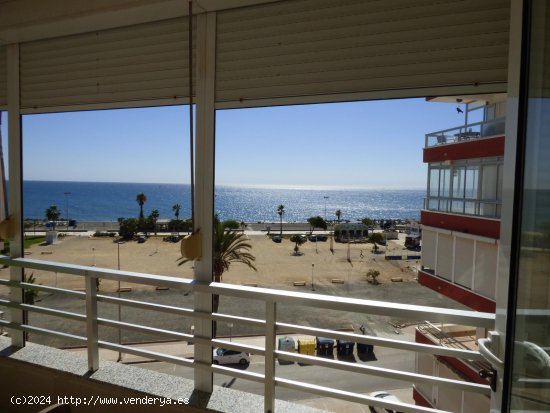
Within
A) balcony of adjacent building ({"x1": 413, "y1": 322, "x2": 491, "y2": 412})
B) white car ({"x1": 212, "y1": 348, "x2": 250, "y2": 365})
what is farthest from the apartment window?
white car ({"x1": 212, "y1": 348, "x2": 250, "y2": 365})

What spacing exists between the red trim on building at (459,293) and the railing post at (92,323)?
4.85 m

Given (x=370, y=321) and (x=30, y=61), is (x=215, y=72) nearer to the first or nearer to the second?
(x=30, y=61)

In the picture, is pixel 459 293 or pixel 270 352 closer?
pixel 270 352

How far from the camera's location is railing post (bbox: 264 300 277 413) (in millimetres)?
1657

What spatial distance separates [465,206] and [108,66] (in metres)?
5.02

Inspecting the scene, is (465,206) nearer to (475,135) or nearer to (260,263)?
(475,135)

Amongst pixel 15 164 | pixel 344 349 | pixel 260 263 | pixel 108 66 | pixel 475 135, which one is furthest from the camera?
pixel 260 263

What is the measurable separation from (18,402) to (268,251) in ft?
111

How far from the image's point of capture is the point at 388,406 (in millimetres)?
1419

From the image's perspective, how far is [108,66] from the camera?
2.35 m

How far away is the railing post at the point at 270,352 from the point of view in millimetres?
1657

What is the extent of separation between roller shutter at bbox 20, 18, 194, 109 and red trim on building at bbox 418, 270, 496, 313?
4936 mm

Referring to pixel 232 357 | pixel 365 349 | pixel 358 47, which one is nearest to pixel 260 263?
pixel 232 357

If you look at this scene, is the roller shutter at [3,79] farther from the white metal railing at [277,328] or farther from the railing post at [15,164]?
the white metal railing at [277,328]
